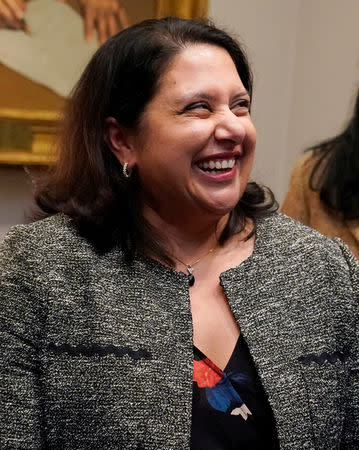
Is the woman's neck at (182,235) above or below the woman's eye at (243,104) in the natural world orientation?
below

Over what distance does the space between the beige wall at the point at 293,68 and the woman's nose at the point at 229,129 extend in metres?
1.10

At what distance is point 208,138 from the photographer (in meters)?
1.55

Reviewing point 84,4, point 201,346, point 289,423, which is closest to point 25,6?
point 84,4

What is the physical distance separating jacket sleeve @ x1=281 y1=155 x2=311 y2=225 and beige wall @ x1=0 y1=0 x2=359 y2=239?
1.37 feet

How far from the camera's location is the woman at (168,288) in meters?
1.49

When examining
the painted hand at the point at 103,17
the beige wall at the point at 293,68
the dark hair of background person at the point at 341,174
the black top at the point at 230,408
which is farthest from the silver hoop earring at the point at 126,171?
the beige wall at the point at 293,68

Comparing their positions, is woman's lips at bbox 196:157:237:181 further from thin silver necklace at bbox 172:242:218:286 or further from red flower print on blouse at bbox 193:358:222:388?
red flower print on blouse at bbox 193:358:222:388

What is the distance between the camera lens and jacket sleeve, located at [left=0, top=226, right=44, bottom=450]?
1.47 meters

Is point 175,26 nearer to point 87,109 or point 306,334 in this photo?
point 87,109

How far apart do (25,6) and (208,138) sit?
982 mm

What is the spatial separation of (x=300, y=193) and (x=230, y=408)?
Result: 0.92 meters

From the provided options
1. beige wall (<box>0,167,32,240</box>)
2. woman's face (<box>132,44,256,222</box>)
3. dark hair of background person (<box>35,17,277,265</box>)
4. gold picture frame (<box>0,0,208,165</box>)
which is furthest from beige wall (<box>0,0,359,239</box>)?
woman's face (<box>132,44,256,222</box>)

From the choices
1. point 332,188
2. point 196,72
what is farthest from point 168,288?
point 332,188

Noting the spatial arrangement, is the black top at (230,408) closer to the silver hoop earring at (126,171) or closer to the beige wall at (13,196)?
the silver hoop earring at (126,171)
